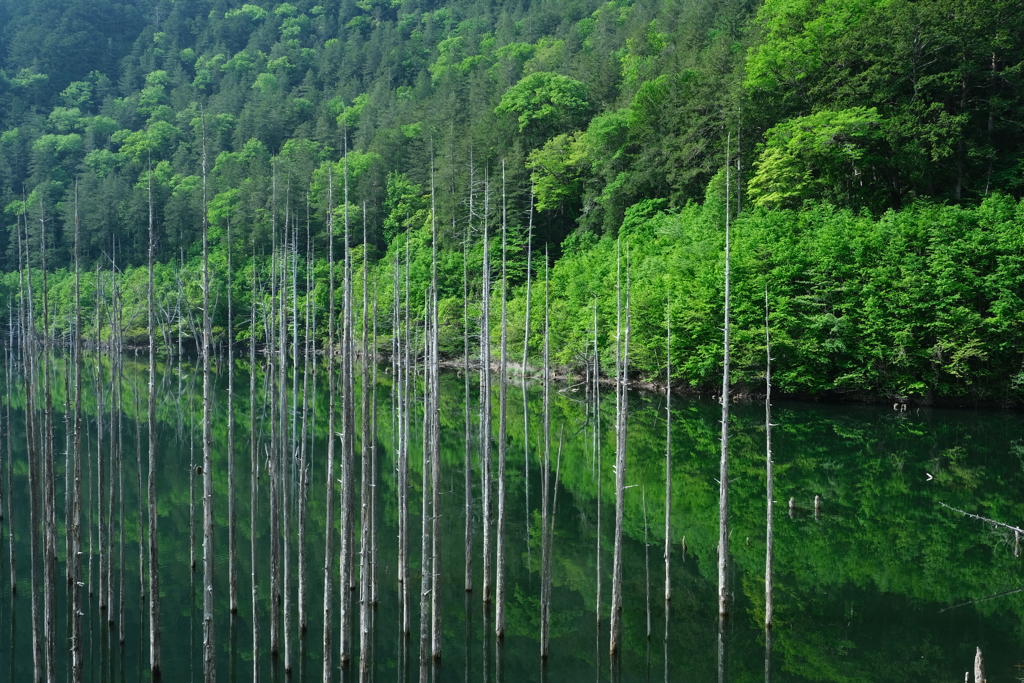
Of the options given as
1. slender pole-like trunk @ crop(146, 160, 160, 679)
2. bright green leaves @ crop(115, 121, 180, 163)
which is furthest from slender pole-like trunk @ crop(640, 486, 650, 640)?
bright green leaves @ crop(115, 121, 180, 163)

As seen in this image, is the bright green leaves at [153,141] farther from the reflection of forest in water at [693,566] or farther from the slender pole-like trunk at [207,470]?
the slender pole-like trunk at [207,470]

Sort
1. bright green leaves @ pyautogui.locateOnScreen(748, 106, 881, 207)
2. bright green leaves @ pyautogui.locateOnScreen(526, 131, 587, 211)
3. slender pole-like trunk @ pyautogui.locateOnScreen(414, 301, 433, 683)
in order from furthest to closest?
bright green leaves @ pyautogui.locateOnScreen(526, 131, 587, 211)
bright green leaves @ pyautogui.locateOnScreen(748, 106, 881, 207)
slender pole-like trunk @ pyautogui.locateOnScreen(414, 301, 433, 683)

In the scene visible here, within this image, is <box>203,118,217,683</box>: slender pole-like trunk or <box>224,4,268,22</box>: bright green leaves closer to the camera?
<box>203,118,217,683</box>: slender pole-like trunk

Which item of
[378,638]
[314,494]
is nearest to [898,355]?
[314,494]

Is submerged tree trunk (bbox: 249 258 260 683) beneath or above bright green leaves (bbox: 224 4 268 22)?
beneath

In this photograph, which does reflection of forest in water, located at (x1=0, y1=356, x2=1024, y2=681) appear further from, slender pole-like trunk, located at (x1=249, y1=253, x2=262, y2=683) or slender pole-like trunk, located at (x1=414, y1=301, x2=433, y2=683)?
slender pole-like trunk, located at (x1=414, y1=301, x2=433, y2=683)

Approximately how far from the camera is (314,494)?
959 inches

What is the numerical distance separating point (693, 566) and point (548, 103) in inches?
2389

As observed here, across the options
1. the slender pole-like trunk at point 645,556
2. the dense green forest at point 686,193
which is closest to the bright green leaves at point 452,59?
the dense green forest at point 686,193

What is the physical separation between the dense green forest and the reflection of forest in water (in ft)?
23.0

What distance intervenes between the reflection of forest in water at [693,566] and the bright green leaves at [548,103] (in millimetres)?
45616


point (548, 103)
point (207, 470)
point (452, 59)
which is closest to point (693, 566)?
point (207, 470)

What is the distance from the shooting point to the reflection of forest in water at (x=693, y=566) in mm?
13016

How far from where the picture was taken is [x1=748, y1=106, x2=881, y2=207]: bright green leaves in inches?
1609
